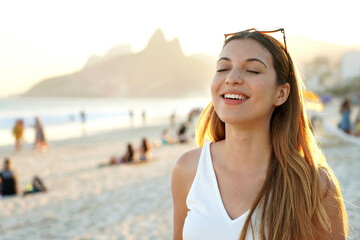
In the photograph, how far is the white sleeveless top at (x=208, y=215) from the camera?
4.84 feet

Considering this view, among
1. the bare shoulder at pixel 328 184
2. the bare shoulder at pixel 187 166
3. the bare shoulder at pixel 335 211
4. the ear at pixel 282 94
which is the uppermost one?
the ear at pixel 282 94

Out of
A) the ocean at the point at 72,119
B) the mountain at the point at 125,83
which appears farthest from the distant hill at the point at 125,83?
the ocean at the point at 72,119

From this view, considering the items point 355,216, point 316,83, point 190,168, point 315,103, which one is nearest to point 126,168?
point 315,103

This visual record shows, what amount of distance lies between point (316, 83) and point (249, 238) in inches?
3818

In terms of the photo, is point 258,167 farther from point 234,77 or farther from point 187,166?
point 234,77

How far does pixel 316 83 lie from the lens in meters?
89.2

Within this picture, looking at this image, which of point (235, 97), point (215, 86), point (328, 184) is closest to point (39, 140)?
point (215, 86)

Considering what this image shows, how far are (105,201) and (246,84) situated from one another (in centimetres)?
576

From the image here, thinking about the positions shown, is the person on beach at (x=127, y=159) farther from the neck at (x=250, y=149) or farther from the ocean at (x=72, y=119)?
the neck at (x=250, y=149)

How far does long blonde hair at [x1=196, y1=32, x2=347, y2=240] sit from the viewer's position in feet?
4.83

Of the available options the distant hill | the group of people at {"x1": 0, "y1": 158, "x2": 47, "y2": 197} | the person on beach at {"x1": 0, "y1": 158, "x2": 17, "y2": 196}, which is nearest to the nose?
the group of people at {"x1": 0, "y1": 158, "x2": 47, "y2": 197}

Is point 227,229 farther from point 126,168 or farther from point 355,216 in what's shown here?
point 126,168

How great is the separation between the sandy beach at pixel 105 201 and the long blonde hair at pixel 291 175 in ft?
4.20

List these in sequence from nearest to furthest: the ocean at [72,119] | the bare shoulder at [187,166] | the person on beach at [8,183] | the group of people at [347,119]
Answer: the bare shoulder at [187,166] < the person on beach at [8,183] < the group of people at [347,119] < the ocean at [72,119]
